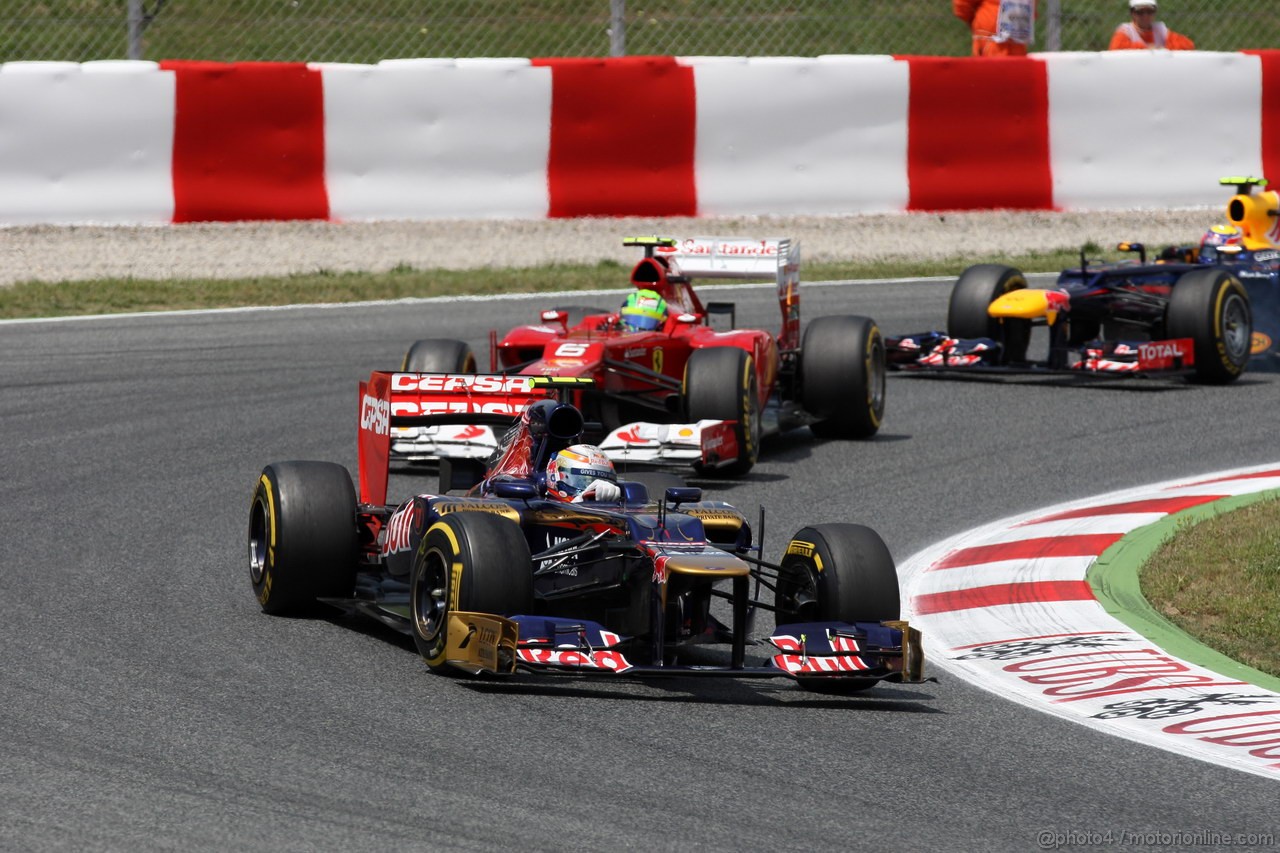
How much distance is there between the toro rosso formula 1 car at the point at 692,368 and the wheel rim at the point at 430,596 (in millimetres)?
4041

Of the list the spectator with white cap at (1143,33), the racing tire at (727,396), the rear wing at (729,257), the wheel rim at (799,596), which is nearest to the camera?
the wheel rim at (799,596)

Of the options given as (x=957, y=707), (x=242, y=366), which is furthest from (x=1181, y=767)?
(x=242, y=366)

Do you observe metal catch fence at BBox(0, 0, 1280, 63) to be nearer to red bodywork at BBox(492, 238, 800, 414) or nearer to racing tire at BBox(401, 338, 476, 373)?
red bodywork at BBox(492, 238, 800, 414)

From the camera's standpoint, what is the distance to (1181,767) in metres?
6.43

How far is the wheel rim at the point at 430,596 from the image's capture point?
7371 mm

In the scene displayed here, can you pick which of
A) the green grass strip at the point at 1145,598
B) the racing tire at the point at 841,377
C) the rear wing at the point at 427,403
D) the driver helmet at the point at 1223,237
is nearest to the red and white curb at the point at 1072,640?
the green grass strip at the point at 1145,598

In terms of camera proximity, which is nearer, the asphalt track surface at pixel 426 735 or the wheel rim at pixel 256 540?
the asphalt track surface at pixel 426 735

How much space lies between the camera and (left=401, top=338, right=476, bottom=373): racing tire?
1260 cm

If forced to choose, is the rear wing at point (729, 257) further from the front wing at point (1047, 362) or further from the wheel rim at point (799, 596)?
the wheel rim at point (799, 596)

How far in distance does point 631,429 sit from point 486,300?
19.6ft

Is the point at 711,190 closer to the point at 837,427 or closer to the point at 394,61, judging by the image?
the point at 394,61

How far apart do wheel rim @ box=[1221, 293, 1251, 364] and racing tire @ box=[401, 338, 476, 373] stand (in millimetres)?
5750

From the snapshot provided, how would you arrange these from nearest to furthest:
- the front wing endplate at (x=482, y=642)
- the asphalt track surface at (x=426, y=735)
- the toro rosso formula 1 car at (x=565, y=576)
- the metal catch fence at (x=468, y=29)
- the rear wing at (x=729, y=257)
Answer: the asphalt track surface at (x=426, y=735)
the front wing endplate at (x=482, y=642)
the toro rosso formula 1 car at (x=565, y=576)
the rear wing at (x=729, y=257)
the metal catch fence at (x=468, y=29)

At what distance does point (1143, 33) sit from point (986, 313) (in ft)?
18.0
